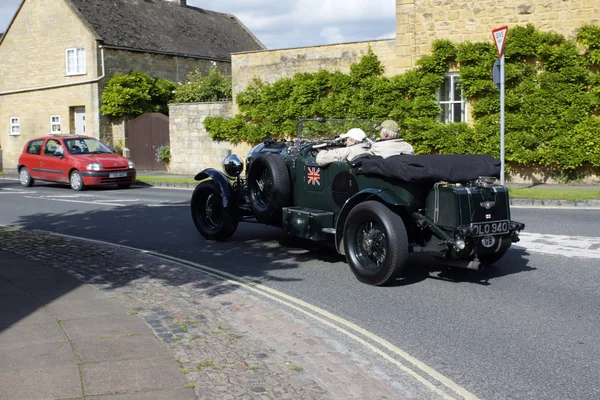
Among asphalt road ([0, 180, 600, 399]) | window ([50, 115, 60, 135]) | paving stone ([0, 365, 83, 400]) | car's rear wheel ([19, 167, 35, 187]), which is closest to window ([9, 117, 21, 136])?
window ([50, 115, 60, 135])

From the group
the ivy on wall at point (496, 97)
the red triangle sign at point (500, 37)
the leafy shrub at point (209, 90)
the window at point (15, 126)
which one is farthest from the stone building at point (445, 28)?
the window at point (15, 126)

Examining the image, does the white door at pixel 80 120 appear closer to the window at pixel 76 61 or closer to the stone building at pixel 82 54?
the stone building at pixel 82 54

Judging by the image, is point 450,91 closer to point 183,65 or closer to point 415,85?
point 415,85

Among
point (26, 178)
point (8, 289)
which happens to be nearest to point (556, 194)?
point (8, 289)

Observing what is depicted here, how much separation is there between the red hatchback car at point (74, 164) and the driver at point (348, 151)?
43.7 ft

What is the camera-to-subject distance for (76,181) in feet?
68.0

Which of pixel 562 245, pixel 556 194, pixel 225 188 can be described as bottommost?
pixel 562 245

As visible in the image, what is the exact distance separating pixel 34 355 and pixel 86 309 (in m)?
1.26

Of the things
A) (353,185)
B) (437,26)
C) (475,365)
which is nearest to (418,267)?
(353,185)

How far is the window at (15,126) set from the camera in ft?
122

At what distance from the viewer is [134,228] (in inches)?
472

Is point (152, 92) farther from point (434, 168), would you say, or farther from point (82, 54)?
point (434, 168)

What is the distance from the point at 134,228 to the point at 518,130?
11681 mm

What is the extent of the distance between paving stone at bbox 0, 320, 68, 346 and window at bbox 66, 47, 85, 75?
29.2m
